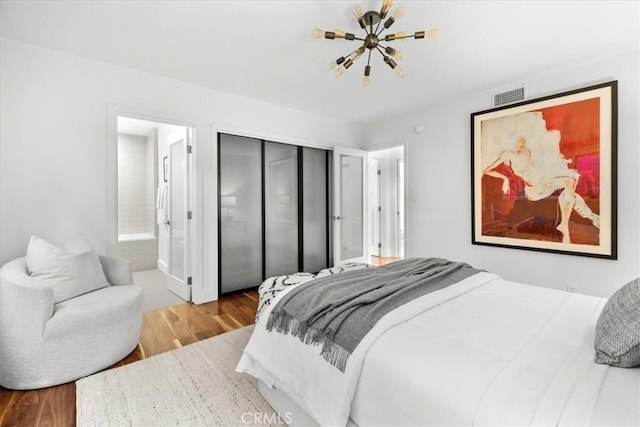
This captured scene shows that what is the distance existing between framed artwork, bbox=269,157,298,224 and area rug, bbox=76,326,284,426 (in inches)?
90.4

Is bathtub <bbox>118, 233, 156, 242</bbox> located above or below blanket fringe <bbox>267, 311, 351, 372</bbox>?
above

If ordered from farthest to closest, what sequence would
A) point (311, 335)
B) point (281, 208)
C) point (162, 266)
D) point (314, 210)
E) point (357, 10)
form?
1. point (162, 266)
2. point (314, 210)
3. point (281, 208)
4. point (357, 10)
5. point (311, 335)

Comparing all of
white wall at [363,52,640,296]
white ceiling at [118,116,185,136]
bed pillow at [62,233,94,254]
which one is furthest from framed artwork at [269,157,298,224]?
bed pillow at [62,233,94,254]

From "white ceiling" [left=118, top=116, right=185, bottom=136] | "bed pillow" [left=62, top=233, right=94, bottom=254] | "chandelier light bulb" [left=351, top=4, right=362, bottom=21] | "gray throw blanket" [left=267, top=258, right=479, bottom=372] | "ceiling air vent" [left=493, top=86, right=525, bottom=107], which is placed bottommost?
"gray throw blanket" [left=267, top=258, right=479, bottom=372]

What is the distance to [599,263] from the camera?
282 cm

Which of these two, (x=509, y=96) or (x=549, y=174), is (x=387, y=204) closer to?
(x=509, y=96)

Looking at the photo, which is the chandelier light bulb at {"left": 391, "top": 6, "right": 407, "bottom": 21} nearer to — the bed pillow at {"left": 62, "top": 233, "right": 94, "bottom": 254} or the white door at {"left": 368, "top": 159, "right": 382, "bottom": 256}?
the bed pillow at {"left": 62, "top": 233, "right": 94, "bottom": 254}

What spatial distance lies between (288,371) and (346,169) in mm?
3794

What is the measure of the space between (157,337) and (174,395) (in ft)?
3.17

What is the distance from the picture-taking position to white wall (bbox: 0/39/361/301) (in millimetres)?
2416

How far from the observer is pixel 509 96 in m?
3.34

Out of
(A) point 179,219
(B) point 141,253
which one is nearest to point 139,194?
(B) point 141,253

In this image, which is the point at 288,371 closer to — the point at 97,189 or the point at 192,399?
the point at 192,399

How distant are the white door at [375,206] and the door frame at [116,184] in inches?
152
